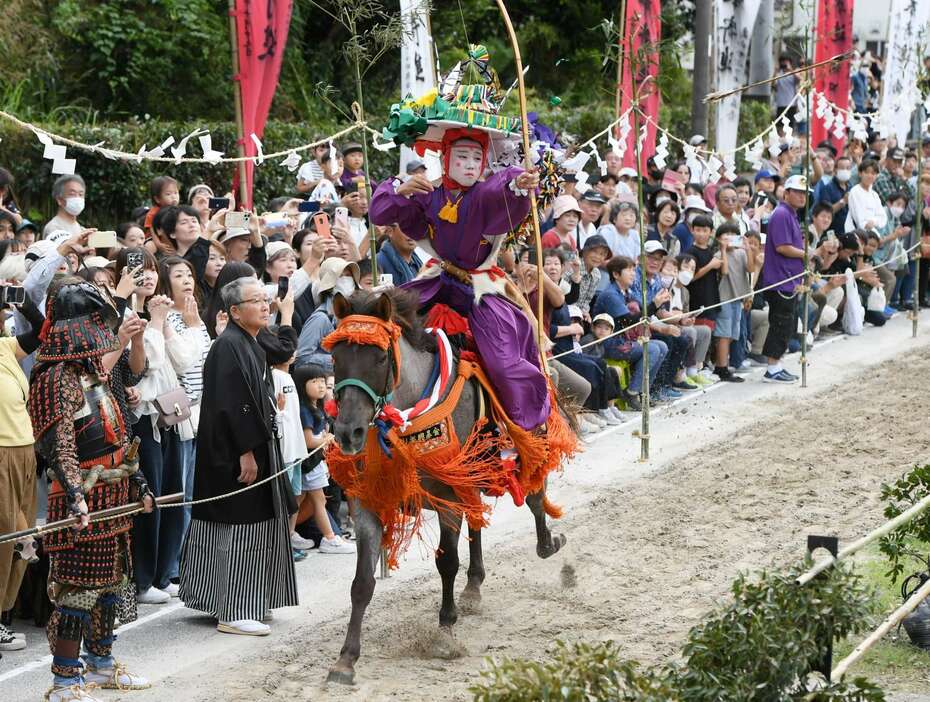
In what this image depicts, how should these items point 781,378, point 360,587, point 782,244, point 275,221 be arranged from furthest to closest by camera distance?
point 782,244
point 781,378
point 275,221
point 360,587

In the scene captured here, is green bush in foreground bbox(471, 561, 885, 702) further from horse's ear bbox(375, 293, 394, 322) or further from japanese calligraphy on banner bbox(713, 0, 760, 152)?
japanese calligraphy on banner bbox(713, 0, 760, 152)

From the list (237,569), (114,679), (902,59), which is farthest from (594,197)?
(902,59)

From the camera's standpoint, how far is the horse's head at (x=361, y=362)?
6613 millimetres

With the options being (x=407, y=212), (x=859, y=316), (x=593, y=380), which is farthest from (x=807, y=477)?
(x=859, y=316)

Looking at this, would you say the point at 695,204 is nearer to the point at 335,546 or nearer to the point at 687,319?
the point at 687,319

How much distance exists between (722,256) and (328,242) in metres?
5.73

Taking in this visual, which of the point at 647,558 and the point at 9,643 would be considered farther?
the point at 647,558

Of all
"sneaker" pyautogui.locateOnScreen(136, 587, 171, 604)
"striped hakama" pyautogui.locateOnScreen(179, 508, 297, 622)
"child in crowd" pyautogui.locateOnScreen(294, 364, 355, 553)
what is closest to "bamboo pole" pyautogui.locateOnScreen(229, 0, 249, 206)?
"child in crowd" pyautogui.locateOnScreen(294, 364, 355, 553)

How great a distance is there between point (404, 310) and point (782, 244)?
8.69m

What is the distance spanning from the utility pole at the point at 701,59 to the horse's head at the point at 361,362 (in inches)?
492

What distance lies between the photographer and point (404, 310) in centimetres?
725

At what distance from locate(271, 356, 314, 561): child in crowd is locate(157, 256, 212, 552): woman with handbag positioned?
0.48 metres

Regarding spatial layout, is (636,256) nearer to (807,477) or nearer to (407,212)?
(807,477)

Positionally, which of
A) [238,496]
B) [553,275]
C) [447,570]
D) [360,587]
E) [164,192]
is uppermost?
[164,192]
